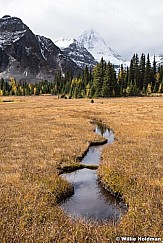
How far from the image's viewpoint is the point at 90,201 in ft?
48.7

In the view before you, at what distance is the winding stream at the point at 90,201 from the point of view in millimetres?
13182

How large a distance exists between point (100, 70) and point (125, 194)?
96608 millimetres

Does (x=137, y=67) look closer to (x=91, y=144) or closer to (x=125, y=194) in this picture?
(x=91, y=144)

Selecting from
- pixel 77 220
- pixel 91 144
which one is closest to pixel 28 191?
pixel 77 220

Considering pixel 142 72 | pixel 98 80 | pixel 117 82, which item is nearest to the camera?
pixel 98 80

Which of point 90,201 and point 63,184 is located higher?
point 63,184

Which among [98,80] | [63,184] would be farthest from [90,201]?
[98,80]

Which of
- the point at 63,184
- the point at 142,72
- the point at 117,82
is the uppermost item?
the point at 142,72

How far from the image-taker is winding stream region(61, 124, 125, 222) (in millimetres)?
13182

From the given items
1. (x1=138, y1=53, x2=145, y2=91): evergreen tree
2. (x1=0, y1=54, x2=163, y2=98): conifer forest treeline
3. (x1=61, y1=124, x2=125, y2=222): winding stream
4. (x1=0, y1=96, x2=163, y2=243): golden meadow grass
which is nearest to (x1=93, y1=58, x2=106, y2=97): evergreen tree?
(x1=0, y1=54, x2=163, y2=98): conifer forest treeline

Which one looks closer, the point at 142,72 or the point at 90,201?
the point at 90,201

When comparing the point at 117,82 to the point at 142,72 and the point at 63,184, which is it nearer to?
the point at 142,72

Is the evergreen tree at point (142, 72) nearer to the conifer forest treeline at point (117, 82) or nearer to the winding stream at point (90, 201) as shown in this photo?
the conifer forest treeline at point (117, 82)

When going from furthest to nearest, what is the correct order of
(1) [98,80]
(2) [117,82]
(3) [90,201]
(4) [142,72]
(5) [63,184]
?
(4) [142,72], (2) [117,82], (1) [98,80], (5) [63,184], (3) [90,201]
